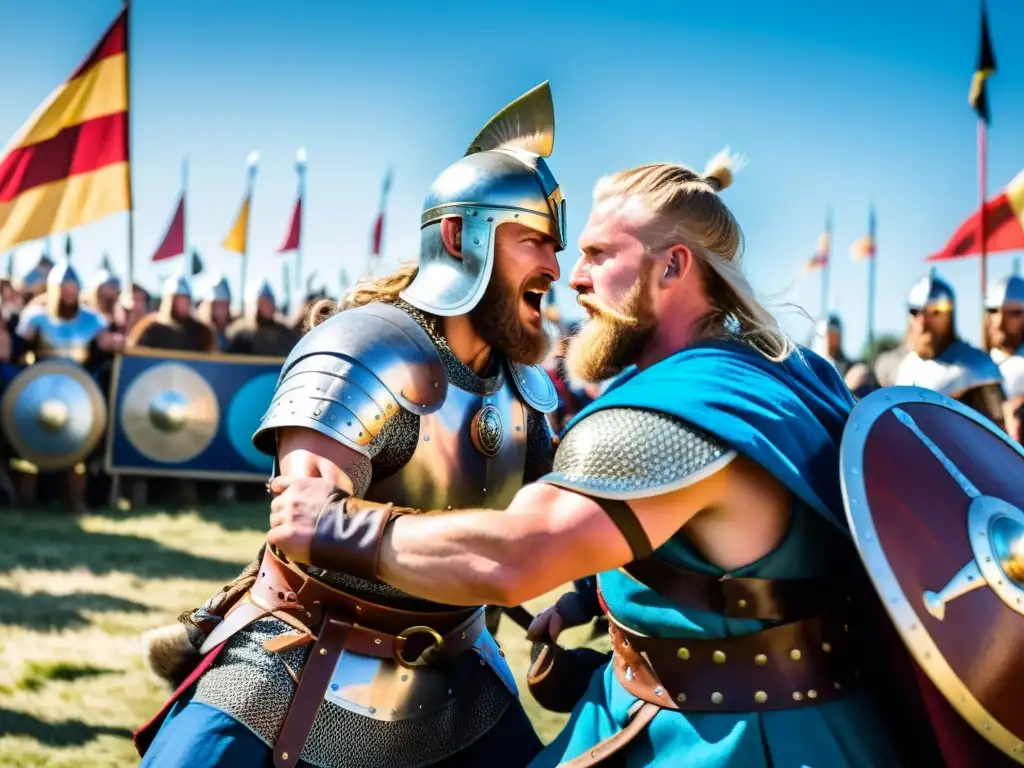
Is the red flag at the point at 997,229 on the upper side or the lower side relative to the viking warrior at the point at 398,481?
upper

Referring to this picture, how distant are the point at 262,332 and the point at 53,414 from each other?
2508 millimetres

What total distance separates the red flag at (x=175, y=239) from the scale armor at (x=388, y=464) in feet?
44.5

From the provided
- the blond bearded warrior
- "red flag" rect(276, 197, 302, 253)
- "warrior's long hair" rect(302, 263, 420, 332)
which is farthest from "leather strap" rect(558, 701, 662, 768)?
"red flag" rect(276, 197, 302, 253)

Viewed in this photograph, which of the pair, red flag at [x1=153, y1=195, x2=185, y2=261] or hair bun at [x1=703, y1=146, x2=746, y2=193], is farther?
red flag at [x1=153, y1=195, x2=185, y2=261]

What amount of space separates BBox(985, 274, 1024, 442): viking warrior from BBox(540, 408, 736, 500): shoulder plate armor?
16.1 feet

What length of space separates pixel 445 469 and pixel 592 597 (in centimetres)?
42

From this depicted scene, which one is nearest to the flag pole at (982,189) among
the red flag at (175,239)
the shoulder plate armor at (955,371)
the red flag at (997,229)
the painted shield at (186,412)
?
A: the red flag at (997,229)

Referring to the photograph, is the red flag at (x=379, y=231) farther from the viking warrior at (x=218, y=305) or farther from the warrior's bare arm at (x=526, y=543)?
the warrior's bare arm at (x=526, y=543)

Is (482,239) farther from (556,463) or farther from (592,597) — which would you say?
(556,463)

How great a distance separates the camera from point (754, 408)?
5.23ft

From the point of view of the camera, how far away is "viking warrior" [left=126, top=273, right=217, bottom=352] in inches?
392

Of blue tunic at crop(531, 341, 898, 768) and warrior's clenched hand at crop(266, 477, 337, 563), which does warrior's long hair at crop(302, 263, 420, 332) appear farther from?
blue tunic at crop(531, 341, 898, 768)

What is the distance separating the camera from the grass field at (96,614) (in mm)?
4059

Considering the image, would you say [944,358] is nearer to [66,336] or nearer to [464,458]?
[464,458]
